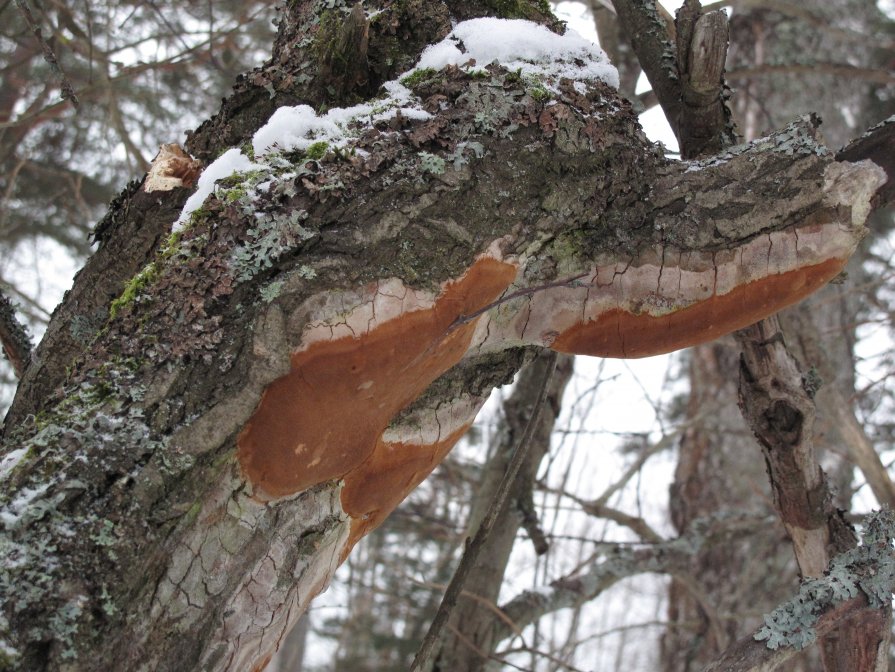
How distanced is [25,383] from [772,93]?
14.4 feet

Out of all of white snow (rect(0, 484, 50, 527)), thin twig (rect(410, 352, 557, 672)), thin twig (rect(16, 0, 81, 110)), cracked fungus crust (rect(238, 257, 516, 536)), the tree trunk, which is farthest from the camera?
the tree trunk

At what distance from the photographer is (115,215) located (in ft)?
4.73

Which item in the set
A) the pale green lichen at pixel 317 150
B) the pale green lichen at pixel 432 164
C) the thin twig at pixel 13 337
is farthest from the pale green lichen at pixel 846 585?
the thin twig at pixel 13 337

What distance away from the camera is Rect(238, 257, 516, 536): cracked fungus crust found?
3.70 ft

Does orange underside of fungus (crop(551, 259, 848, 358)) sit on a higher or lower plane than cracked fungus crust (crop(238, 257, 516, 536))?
higher

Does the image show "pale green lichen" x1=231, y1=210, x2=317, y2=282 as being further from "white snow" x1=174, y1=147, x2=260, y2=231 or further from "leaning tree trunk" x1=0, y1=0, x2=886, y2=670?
"white snow" x1=174, y1=147, x2=260, y2=231

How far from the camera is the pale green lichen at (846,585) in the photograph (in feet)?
4.71

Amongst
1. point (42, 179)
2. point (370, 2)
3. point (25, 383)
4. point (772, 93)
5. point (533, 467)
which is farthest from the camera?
point (42, 179)

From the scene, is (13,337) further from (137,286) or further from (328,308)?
(328,308)

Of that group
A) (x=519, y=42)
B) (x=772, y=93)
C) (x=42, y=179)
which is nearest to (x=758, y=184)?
(x=519, y=42)

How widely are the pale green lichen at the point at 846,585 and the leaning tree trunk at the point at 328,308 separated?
0.59 metres

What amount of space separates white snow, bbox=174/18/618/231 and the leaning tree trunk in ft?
0.09

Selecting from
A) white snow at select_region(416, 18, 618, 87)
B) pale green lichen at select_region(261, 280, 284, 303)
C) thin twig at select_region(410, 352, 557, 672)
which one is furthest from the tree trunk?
pale green lichen at select_region(261, 280, 284, 303)

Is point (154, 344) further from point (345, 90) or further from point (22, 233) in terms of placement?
point (22, 233)
